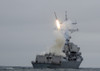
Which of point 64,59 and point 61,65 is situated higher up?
point 64,59

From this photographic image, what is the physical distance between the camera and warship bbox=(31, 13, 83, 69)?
15250cm

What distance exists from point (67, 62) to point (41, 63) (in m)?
9.44

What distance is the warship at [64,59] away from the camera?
500 ft

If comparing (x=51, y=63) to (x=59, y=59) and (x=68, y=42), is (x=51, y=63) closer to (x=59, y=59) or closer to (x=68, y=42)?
Result: (x=59, y=59)

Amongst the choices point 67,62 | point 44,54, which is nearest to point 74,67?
point 67,62

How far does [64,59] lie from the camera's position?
157500 mm

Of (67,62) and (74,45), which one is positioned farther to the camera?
(74,45)

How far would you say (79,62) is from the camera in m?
161

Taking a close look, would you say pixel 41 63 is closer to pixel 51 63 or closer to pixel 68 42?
pixel 51 63

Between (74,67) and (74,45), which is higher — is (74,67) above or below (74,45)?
below

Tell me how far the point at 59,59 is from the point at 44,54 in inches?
432

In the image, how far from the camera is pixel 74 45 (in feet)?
541

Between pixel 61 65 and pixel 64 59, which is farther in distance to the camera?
pixel 64 59

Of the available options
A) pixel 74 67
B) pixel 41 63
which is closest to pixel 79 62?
pixel 74 67
